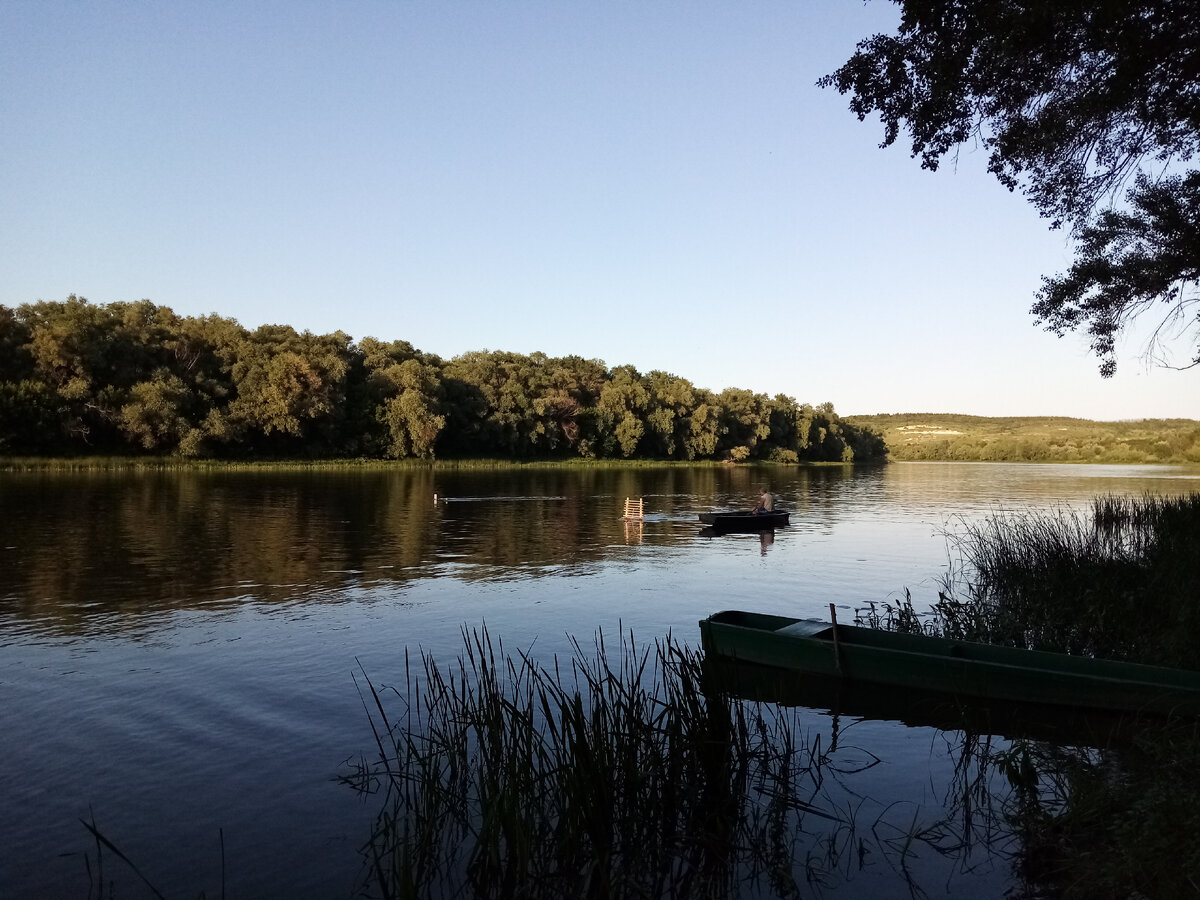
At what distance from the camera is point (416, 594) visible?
2241 centimetres

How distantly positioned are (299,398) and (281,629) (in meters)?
69.7

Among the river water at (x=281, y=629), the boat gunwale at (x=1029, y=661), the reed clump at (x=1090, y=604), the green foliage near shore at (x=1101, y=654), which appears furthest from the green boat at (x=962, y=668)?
the reed clump at (x=1090, y=604)

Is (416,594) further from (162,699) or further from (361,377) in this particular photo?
(361,377)

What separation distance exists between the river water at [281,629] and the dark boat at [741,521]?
3.38 ft

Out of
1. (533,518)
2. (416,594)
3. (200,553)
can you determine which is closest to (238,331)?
(533,518)

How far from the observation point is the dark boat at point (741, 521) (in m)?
38.8

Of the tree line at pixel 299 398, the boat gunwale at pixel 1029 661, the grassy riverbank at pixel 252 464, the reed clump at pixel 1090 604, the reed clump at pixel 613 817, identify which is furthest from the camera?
the tree line at pixel 299 398

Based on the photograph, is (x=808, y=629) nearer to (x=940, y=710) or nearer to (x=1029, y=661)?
(x=940, y=710)

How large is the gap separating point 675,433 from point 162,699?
114340 millimetres

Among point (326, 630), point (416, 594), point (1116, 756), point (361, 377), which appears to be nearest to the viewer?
point (1116, 756)

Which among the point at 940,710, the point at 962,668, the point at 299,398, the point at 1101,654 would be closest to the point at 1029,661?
the point at 962,668

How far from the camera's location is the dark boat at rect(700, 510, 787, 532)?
3878cm

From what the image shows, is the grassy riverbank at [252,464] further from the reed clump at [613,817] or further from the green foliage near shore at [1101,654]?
the reed clump at [613,817]

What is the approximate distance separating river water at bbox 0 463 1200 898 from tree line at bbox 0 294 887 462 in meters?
27.8
